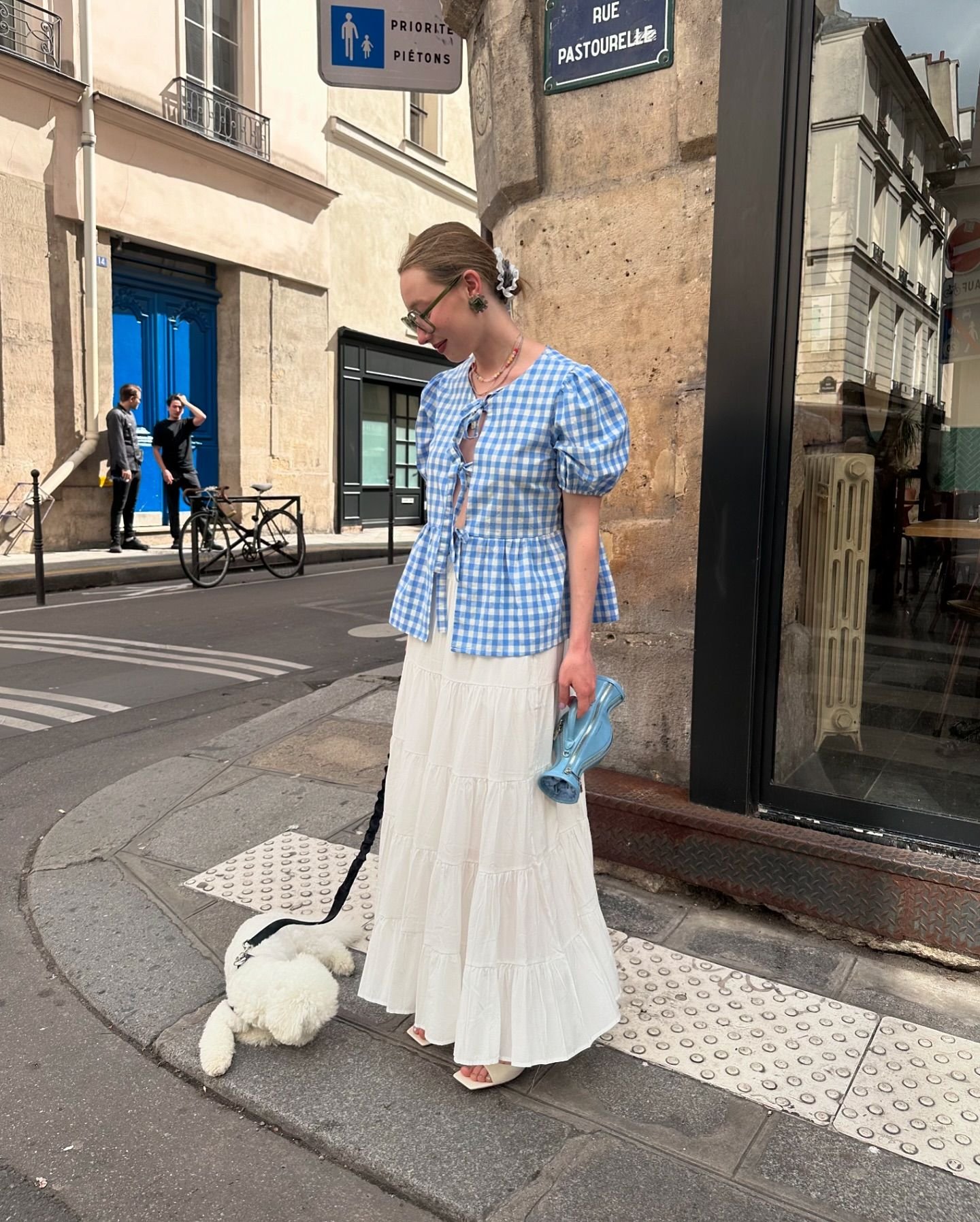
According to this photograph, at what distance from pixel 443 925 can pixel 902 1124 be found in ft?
3.54

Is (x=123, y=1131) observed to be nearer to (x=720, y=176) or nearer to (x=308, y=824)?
(x=308, y=824)

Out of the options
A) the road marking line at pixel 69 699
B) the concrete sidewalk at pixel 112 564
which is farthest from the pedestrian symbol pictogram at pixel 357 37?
the concrete sidewalk at pixel 112 564

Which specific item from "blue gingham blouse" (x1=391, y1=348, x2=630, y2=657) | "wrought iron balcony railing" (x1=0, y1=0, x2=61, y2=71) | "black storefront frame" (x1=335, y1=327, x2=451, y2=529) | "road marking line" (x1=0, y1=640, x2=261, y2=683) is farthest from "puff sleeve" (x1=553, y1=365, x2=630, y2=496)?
"black storefront frame" (x1=335, y1=327, x2=451, y2=529)

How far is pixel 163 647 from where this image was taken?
7.58m

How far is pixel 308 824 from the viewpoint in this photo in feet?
12.6

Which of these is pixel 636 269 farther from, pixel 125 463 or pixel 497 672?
pixel 125 463

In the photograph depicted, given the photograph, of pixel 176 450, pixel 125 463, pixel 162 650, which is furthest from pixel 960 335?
pixel 125 463

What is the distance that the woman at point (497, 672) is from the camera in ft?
7.03

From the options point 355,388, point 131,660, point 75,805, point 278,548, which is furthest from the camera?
point 355,388

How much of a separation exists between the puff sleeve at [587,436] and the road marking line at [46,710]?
14.1 ft

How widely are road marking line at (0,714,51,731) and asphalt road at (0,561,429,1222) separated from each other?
0.09ft

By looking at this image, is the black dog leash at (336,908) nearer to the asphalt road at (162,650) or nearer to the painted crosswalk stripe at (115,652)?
the asphalt road at (162,650)

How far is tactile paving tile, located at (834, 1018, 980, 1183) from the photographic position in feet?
6.77

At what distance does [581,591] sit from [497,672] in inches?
10.3
